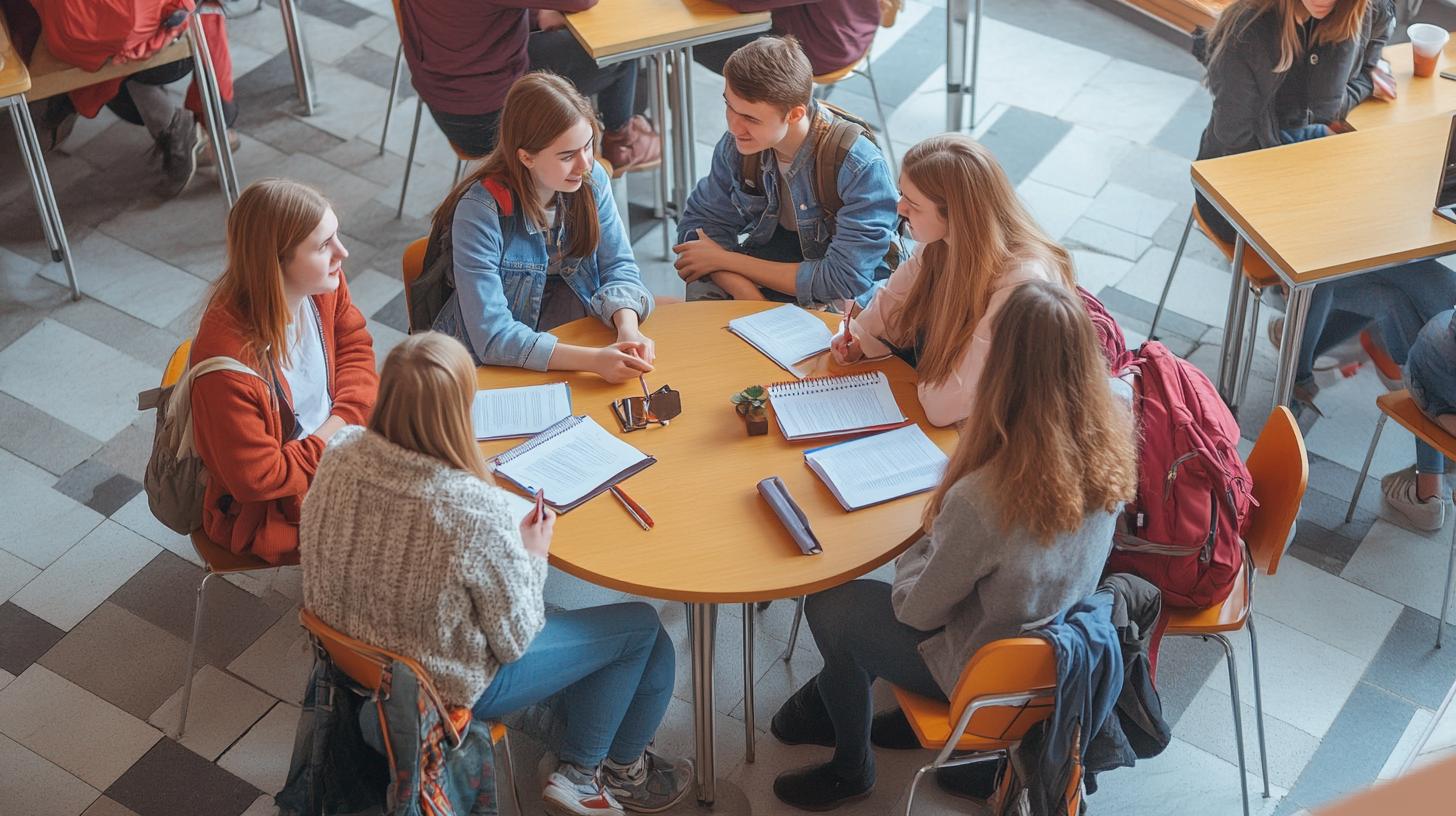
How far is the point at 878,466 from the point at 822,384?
0.29 m

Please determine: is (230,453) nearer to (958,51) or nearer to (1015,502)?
(1015,502)

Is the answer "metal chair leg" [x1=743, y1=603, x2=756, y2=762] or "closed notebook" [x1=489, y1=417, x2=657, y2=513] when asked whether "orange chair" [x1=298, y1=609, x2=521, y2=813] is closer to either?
"closed notebook" [x1=489, y1=417, x2=657, y2=513]

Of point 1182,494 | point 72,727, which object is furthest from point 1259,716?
point 72,727

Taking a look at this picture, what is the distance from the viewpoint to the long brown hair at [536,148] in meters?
2.80

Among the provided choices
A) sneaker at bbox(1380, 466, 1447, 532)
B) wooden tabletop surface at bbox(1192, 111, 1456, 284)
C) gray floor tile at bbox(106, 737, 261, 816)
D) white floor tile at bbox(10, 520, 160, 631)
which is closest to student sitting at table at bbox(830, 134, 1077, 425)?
wooden tabletop surface at bbox(1192, 111, 1456, 284)

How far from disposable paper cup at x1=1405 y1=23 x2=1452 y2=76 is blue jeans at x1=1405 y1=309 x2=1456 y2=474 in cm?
105

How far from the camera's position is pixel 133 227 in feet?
14.5

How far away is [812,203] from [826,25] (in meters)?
1.03

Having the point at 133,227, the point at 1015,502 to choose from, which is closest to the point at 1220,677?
the point at 1015,502

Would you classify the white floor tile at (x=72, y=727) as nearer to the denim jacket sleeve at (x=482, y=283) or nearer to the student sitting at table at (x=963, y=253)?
the denim jacket sleeve at (x=482, y=283)

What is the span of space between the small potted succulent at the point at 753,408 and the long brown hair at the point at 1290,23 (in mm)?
1723

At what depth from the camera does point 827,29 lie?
400 centimetres

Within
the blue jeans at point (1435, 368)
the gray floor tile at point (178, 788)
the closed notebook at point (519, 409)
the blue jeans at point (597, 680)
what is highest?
the closed notebook at point (519, 409)

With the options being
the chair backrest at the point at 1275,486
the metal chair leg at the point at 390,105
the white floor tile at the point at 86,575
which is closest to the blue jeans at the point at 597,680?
the chair backrest at the point at 1275,486
